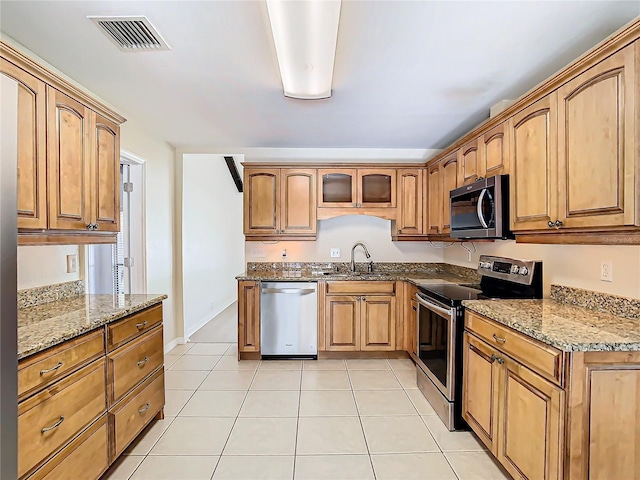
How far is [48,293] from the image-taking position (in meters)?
2.14

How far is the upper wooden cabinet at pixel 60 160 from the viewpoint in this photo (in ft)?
5.09

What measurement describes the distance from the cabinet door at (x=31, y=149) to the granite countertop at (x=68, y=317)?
0.48 m

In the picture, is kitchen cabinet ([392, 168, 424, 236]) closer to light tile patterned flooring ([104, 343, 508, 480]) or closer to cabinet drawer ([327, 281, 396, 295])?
cabinet drawer ([327, 281, 396, 295])

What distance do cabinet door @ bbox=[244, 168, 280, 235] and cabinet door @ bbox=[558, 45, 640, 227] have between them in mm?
2752

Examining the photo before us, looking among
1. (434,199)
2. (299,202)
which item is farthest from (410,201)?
(299,202)

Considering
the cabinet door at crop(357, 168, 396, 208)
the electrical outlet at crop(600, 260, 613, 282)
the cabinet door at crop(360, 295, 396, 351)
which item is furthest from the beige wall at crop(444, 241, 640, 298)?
the cabinet door at crop(357, 168, 396, 208)

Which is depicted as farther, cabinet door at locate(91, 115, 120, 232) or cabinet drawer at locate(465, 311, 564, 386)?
cabinet door at locate(91, 115, 120, 232)

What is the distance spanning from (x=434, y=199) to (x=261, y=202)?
1967 mm

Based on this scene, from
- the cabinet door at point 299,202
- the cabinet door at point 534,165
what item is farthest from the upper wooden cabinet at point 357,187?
the cabinet door at point 534,165

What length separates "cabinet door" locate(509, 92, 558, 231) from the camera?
6.18 ft

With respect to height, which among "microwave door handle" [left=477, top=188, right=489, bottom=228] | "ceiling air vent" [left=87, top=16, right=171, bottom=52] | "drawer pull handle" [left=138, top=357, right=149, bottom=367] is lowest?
"drawer pull handle" [left=138, top=357, right=149, bottom=367]

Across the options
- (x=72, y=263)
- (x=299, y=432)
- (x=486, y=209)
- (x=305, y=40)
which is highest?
(x=305, y=40)

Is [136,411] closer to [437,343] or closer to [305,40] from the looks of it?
[437,343]

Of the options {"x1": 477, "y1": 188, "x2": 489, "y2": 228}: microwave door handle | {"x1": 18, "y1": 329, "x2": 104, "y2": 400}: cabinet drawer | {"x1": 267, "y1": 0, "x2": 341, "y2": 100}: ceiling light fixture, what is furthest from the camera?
{"x1": 477, "y1": 188, "x2": 489, "y2": 228}: microwave door handle
